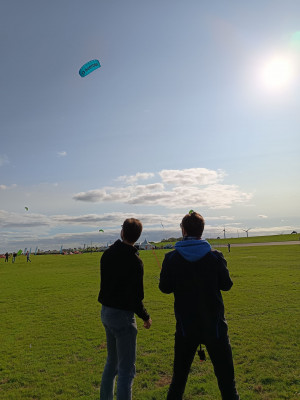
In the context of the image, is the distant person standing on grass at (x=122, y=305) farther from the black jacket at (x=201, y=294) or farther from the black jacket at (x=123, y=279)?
the black jacket at (x=201, y=294)


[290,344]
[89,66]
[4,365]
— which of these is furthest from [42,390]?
[89,66]

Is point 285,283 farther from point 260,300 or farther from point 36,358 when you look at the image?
point 36,358

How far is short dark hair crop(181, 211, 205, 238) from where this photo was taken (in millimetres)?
4027

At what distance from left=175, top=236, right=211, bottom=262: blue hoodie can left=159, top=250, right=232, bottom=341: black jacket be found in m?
0.05

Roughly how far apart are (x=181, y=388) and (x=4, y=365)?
5482 millimetres

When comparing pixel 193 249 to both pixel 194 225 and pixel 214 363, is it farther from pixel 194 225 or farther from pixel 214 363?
pixel 214 363

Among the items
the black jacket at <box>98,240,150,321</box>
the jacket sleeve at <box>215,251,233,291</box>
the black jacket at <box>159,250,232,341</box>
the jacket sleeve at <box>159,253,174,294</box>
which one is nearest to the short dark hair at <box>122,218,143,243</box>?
the black jacket at <box>98,240,150,321</box>

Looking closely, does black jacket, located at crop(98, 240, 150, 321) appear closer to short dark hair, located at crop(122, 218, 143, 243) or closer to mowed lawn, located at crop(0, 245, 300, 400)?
short dark hair, located at crop(122, 218, 143, 243)

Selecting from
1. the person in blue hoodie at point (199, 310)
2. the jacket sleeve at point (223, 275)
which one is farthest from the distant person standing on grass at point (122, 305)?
the jacket sleeve at point (223, 275)

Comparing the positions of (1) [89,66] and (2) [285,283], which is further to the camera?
(2) [285,283]

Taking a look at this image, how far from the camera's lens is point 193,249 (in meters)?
3.83

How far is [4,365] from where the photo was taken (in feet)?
23.5

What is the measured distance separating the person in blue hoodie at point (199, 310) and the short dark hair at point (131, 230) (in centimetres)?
66

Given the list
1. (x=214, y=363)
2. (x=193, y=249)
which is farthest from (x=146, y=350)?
(x=193, y=249)
